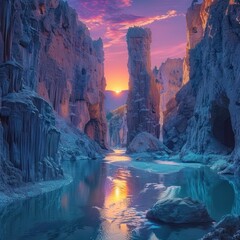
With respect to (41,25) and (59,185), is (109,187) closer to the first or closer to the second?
(59,185)

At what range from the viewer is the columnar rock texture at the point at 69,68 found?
63219mm

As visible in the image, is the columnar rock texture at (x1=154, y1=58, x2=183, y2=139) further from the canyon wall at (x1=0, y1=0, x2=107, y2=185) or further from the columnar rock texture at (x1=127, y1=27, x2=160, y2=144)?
the canyon wall at (x1=0, y1=0, x2=107, y2=185)

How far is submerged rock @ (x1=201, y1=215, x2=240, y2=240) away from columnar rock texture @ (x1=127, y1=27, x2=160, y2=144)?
264 feet

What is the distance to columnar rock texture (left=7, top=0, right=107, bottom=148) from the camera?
63.2 m

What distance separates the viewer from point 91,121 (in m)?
86.9

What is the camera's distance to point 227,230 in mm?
8141

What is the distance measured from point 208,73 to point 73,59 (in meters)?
34.5

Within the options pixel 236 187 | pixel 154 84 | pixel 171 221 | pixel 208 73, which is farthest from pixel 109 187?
pixel 154 84

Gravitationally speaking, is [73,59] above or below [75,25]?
below

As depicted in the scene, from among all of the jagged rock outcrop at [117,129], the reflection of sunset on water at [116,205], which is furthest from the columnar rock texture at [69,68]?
the jagged rock outcrop at [117,129]

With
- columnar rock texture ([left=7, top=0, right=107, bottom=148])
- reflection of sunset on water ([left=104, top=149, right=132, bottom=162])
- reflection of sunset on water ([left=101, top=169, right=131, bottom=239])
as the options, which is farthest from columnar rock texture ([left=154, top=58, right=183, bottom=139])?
reflection of sunset on water ([left=101, top=169, right=131, bottom=239])

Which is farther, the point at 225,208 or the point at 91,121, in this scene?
the point at 91,121

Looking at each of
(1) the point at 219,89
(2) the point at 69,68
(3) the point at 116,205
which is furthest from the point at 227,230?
(2) the point at 69,68

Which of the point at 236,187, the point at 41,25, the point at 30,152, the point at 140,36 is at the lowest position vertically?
the point at 236,187
